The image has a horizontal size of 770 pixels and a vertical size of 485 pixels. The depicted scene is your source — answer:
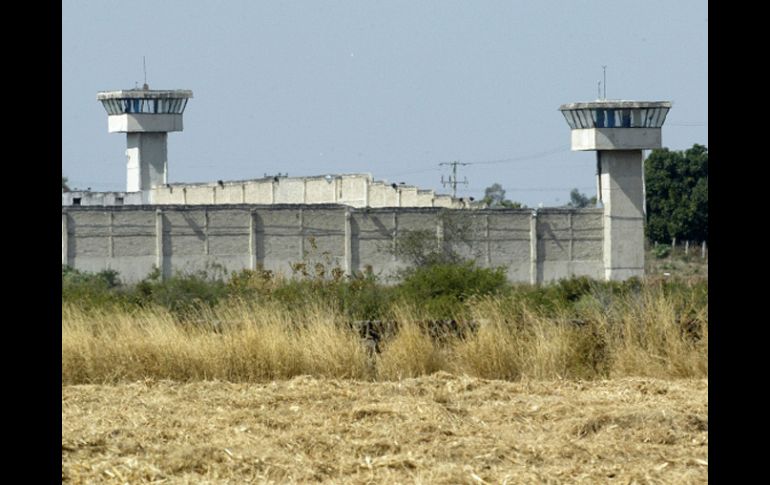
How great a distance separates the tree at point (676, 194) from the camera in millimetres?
A: 87188

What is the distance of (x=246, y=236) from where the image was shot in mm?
65188

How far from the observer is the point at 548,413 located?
28.3 feet

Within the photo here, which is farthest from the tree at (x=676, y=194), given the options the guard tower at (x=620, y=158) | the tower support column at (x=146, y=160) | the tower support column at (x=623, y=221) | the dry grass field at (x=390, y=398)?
the dry grass field at (x=390, y=398)

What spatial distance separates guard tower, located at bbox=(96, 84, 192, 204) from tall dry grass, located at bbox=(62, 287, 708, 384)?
262 ft

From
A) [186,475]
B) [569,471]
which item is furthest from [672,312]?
[186,475]

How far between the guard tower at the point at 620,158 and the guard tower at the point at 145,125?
31240 mm

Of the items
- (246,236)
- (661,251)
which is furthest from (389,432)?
(661,251)

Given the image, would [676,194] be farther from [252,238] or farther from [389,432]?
[389,432]

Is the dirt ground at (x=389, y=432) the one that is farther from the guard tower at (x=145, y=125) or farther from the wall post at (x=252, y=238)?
the guard tower at (x=145, y=125)

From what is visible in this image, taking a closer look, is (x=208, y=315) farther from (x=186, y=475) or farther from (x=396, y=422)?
(x=186, y=475)

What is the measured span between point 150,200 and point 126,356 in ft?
251

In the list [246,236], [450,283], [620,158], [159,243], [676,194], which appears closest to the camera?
[450,283]

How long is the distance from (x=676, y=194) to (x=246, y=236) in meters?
37.8

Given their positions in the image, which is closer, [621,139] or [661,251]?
[621,139]
